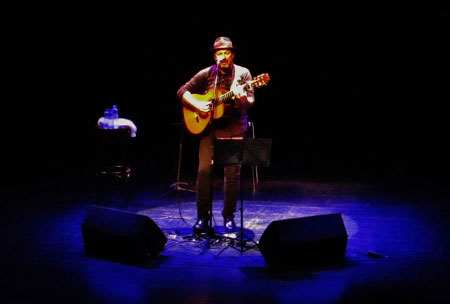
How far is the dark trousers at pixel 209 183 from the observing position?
490 centimetres

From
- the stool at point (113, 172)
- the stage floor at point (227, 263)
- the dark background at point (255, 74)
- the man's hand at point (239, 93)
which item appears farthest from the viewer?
the dark background at point (255, 74)

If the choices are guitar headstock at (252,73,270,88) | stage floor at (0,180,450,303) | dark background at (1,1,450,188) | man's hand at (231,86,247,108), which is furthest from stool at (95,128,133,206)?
guitar headstock at (252,73,270,88)

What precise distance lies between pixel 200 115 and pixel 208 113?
0.13 m

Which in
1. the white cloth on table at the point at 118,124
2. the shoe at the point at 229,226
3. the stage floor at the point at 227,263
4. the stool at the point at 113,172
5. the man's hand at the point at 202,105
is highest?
the man's hand at the point at 202,105

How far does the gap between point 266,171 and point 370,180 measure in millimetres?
1844

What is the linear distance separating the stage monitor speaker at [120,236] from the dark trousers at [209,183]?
72 centimetres

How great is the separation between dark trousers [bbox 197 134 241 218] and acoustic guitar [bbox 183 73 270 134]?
0.45ft

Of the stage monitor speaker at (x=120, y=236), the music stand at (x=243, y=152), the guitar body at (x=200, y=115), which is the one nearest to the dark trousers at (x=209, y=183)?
the guitar body at (x=200, y=115)

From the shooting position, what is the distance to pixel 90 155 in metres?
10.9

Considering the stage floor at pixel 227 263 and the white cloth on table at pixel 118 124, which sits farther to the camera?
the white cloth on table at pixel 118 124

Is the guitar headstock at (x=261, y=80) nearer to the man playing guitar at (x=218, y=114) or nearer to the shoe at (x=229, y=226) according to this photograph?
the man playing guitar at (x=218, y=114)

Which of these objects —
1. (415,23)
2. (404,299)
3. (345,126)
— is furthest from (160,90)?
(404,299)

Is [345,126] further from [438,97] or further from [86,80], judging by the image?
[86,80]

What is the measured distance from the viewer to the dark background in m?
9.54
